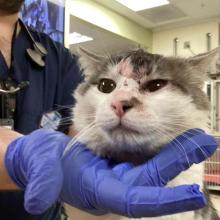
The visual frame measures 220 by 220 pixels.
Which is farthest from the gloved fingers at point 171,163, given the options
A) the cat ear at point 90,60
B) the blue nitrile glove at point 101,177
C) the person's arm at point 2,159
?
the cat ear at point 90,60

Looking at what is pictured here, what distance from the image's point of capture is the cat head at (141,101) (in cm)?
62

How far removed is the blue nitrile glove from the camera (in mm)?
505

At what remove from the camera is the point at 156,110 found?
0.65m

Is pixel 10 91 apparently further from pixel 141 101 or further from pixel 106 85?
pixel 141 101

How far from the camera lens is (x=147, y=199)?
20.0 inches

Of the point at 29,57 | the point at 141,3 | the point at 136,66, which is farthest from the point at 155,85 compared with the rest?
the point at 141,3

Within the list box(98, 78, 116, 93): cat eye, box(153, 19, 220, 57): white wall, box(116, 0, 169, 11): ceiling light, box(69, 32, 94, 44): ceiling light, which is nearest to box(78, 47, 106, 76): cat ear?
box(98, 78, 116, 93): cat eye

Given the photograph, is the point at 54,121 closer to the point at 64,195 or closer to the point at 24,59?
the point at 24,59

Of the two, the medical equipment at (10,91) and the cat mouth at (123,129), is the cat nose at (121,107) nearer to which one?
the cat mouth at (123,129)

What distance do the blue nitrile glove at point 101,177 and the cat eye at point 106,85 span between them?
0.14 meters

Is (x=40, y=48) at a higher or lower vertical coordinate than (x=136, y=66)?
higher

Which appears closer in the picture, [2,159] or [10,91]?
[2,159]

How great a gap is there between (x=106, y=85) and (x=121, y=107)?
0.16 metres

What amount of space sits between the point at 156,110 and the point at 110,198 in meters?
0.19
